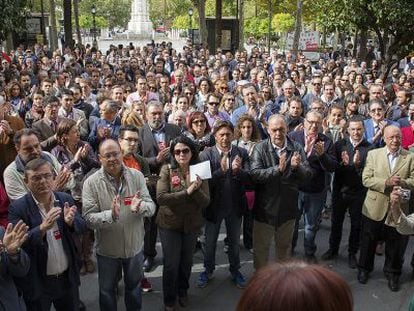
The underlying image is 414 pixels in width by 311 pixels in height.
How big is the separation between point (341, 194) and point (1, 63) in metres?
11.9

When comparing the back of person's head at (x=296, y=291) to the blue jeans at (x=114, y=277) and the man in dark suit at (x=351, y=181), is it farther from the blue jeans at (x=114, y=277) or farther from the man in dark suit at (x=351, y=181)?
the man in dark suit at (x=351, y=181)

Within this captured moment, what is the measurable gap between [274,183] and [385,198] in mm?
1259

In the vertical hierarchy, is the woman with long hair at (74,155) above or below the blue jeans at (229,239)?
above

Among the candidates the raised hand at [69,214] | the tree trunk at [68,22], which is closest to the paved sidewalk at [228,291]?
the raised hand at [69,214]

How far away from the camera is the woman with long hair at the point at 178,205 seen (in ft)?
15.2

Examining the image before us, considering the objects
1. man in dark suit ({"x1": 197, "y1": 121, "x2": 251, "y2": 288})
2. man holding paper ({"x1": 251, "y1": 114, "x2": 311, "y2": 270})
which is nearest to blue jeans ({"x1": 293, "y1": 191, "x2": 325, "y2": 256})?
man holding paper ({"x1": 251, "y1": 114, "x2": 311, "y2": 270})

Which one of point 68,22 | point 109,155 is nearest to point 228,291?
point 109,155

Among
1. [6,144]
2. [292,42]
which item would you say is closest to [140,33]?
[292,42]

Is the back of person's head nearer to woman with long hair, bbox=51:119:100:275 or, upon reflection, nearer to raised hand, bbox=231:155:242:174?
raised hand, bbox=231:155:242:174

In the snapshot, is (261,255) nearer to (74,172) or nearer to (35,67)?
(74,172)

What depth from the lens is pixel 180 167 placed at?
472 cm

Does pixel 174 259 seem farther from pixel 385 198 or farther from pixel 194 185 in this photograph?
pixel 385 198

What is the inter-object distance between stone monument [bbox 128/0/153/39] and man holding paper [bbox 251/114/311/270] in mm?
57770

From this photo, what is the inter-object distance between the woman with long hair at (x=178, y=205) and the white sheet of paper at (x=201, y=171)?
47 millimetres
